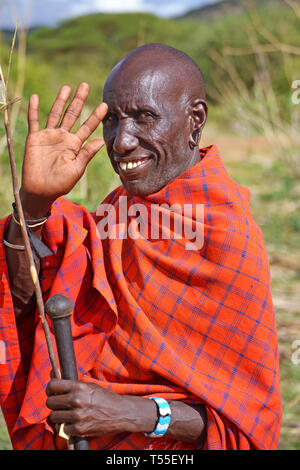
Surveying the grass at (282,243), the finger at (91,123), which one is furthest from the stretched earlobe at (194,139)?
the grass at (282,243)

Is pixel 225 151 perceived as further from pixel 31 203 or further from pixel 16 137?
pixel 31 203

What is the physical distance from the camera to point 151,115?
1732mm

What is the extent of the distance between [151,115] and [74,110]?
0.26 meters

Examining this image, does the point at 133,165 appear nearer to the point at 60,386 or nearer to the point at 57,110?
the point at 57,110

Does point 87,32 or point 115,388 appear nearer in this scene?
point 115,388

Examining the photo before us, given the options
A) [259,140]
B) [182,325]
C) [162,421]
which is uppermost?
[259,140]

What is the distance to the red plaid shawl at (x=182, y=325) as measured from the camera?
5.64 feet

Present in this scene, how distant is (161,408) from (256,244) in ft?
2.03

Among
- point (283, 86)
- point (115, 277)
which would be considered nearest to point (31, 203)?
point (115, 277)

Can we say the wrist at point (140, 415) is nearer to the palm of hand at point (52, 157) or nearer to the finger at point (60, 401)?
the finger at point (60, 401)

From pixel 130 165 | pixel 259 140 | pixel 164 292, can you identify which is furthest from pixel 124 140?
pixel 259 140

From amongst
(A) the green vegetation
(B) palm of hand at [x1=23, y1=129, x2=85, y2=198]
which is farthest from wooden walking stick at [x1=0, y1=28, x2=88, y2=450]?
(A) the green vegetation
